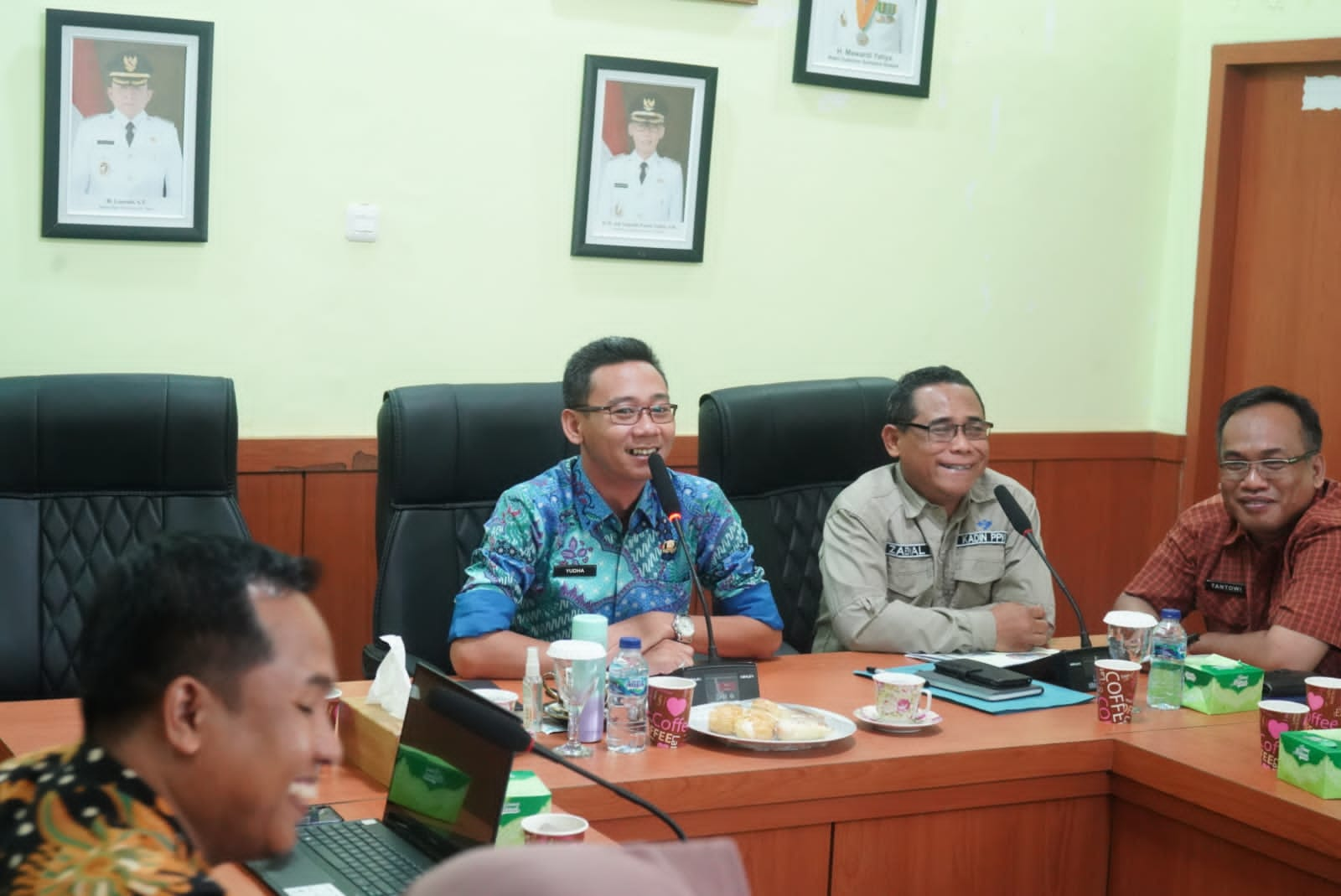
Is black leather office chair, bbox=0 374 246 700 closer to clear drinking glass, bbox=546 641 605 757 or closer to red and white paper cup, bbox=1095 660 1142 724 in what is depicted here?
clear drinking glass, bbox=546 641 605 757

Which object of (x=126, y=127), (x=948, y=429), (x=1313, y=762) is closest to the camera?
(x=1313, y=762)

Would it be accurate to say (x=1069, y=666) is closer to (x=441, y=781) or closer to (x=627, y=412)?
(x=627, y=412)

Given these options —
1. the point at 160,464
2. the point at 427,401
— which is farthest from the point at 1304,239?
the point at 160,464

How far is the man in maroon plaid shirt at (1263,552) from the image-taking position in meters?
2.71

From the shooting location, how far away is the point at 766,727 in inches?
84.7

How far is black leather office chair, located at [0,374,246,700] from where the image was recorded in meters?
2.60

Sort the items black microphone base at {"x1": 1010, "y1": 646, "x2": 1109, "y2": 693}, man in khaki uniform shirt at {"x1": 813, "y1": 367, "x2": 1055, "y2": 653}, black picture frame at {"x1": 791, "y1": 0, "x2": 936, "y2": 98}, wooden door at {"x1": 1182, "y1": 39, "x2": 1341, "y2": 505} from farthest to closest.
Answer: wooden door at {"x1": 1182, "y1": 39, "x2": 1341, "y2": 505} < black picture frame at {"x1": 791, "y1": 0, "x2": 936, "y2": 98} < man in khaki uniform shirt at {"x1": 813, "y1": 367, "x2": 1055, "y2": 653} < black microphone base at {"x1": 1010, "y1": 646, "x2": 1109, "y2": 693}

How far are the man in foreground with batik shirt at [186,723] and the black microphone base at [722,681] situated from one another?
1.23m

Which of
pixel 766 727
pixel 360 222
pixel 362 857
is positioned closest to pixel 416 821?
pixel 362 857

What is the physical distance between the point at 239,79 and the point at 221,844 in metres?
2.52

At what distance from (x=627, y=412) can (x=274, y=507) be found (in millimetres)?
1117

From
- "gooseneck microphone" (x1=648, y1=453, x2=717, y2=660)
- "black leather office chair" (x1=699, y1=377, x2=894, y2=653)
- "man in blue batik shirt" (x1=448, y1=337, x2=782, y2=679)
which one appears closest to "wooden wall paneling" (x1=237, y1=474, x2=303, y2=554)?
"man in blue batik shirt" (x1=448, y1=337, x2=782, y2=679)

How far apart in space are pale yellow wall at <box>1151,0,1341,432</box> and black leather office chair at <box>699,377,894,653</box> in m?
1.55

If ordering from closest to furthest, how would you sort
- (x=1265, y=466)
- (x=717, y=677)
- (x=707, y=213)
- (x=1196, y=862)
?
(x=1196, y=862) < (x=717, y=677) < (x=1265, y=466) < (x=707, y=213)
